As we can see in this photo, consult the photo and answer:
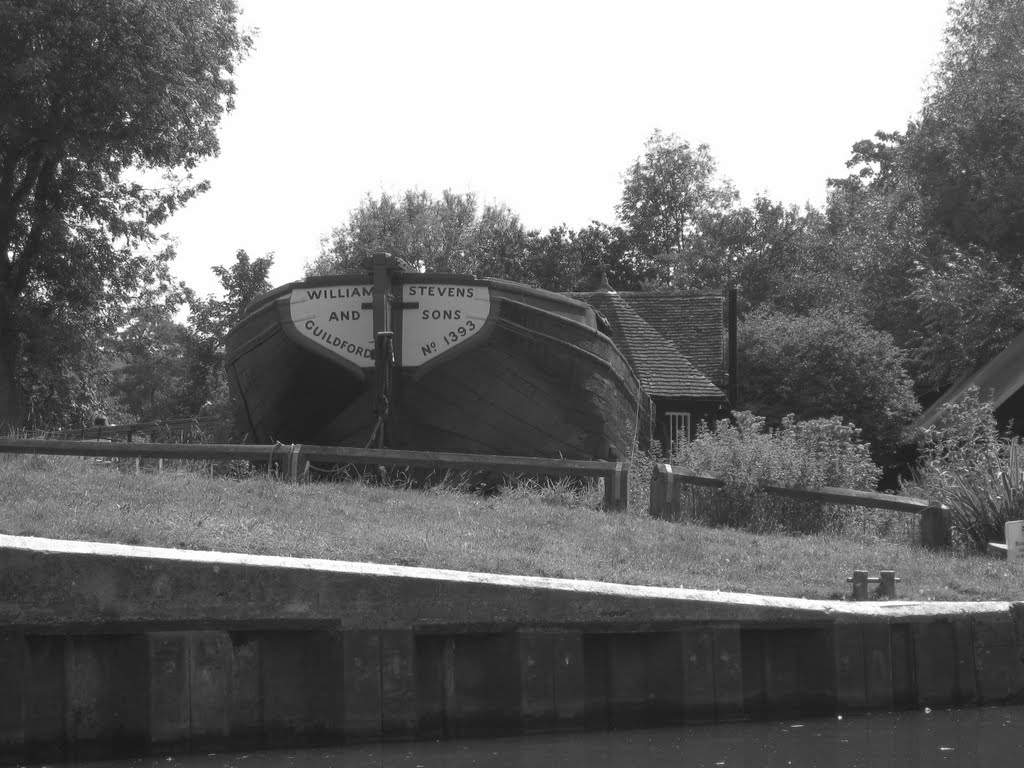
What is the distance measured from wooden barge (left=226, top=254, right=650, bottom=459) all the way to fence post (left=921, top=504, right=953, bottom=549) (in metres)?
4.47

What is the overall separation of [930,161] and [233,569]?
28.4 meters

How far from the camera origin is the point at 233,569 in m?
6.72

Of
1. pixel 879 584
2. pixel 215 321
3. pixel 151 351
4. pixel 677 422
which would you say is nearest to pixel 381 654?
pixel 879 584

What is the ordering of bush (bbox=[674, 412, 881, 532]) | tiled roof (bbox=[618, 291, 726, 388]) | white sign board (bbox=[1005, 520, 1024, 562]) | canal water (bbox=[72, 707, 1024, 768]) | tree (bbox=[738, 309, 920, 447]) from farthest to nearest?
tiled roof (bbox=[618, 291, 726, 388]), tree (bbox=[738, 309, 920, 447]), bush (bbox=[674, 412, 881, 532]), white sign board (bbox=[1005, 520, 1024, 562]), canal water (bbox=[72, 707, 1024, 768])

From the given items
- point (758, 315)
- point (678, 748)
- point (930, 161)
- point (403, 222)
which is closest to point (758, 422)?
point (678, 748)

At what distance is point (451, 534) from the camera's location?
9281mm

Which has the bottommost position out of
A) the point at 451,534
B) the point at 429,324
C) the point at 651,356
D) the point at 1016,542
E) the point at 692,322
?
the point at 1016,542

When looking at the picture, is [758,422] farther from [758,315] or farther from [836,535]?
[758,315]

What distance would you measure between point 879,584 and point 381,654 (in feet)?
11.6

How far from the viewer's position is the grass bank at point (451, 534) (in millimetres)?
8188

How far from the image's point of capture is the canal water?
6.60 metres

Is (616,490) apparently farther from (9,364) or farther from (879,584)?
(9,364)

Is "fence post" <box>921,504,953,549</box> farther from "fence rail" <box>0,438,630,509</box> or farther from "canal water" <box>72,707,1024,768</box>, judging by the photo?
"canal water" <box>72,707,1024,768</box>

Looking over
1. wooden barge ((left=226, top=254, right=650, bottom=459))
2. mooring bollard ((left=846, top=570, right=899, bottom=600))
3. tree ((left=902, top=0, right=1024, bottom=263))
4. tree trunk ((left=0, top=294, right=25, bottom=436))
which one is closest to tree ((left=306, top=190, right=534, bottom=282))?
tree ((left=902, top=0, right=1024, bottom=263))
